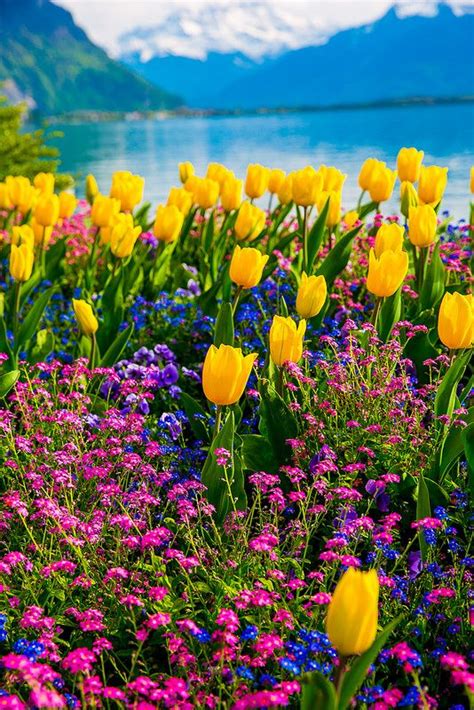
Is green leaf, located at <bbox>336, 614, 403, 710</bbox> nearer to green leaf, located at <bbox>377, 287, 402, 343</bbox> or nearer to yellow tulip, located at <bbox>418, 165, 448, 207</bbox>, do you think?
green leaf, located at <bbox>377, 287, 402, 343</bbox>

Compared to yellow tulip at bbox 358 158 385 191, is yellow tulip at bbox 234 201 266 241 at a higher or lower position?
lower

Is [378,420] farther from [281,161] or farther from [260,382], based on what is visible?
[281,161]

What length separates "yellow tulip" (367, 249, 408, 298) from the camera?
10.2ft

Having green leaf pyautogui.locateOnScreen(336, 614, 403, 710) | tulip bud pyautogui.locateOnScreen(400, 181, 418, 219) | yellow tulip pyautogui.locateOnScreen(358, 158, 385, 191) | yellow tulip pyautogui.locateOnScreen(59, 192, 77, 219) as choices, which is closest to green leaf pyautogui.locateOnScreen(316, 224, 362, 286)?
tulip bud pyautogui.locateOnScreen(400, 181, 418, 219)

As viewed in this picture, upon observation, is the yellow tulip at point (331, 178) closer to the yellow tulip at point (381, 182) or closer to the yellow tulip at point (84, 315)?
the yellow tulip at point (381, 182)

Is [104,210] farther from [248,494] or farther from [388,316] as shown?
[248,494]

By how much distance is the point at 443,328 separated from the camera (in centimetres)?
286

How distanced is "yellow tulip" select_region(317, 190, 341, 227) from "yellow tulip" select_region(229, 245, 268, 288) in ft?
4.22

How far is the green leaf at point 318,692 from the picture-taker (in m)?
1.61

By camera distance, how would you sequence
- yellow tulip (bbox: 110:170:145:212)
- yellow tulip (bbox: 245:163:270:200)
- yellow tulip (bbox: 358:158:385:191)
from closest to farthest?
1. yellow tulip (bbox: 358:158:385:191)
2. yellow tulip (bbox: 110:170:145:212)
3. yellow tulip (bbox: 245:163:270:200)

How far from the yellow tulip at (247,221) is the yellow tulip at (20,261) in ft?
3.80

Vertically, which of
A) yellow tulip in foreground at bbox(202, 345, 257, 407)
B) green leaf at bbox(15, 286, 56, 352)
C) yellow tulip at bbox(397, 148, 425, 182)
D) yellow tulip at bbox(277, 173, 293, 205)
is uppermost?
yellow tulip at bbox(397, 148, 425, 182)

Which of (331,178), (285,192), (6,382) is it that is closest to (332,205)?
(331,178)

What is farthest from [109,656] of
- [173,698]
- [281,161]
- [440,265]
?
[281,161]
